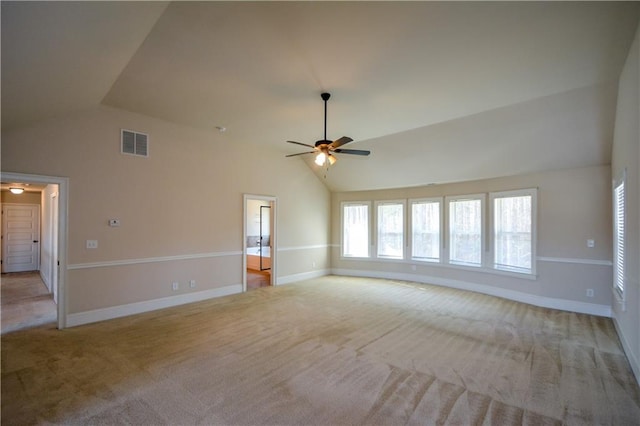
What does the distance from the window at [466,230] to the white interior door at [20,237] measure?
11.8 meters

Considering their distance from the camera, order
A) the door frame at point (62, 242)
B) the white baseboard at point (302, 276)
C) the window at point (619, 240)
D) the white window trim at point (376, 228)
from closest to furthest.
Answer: the window at point (619, 240), the door frame at point (62, 242), the white baseboard at point (302, 276), the white window trim at point (376, 228)

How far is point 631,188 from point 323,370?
366 centimetres

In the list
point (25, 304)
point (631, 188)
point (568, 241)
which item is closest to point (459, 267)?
point (568, 241)

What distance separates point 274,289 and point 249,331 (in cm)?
247

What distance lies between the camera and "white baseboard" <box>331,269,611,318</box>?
4918mm

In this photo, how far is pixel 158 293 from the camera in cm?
506

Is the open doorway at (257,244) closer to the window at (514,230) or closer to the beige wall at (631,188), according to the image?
the window at (514,230)

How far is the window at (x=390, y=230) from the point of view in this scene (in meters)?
7.74

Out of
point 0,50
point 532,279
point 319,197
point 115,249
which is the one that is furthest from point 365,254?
point 0,50

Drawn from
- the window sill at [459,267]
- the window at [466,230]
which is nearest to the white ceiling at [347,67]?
the window at [466,230]

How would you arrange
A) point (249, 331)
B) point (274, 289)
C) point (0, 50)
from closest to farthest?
point (0, 50), point (249, 331), point (274, 289)

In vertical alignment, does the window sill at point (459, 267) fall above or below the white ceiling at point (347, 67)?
below

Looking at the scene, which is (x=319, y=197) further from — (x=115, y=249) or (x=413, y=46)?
(x=413, y=46)

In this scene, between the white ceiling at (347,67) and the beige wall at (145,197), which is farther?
the beige wall at (145,197)
